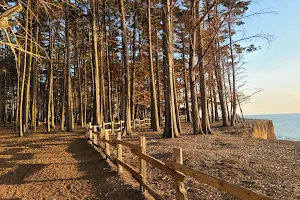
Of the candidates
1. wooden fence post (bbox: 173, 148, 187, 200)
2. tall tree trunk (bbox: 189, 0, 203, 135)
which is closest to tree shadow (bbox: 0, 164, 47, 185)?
wooden fence post (bbox: 173, 148, 187, 200)

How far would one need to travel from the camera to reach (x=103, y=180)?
21.6 feet

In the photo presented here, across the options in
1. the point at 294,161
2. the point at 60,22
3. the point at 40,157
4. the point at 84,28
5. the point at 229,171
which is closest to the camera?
the point at 229,171

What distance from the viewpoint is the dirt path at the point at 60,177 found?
18.8 feet

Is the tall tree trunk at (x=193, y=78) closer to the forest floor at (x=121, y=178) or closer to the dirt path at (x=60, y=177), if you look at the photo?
the forest floor at (x=121, y=178)

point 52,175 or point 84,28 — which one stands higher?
point 84,28

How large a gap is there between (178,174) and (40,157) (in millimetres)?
8333

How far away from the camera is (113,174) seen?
6.99m

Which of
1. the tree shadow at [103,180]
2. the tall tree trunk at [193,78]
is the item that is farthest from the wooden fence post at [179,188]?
the tall tree trunk at [193,78]

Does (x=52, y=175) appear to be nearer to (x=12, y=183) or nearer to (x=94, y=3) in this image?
(x=12, y=183)

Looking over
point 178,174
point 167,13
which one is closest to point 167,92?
point 167,13

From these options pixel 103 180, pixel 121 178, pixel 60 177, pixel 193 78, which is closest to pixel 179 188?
pixel 121 178

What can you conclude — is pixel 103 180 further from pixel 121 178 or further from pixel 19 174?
pixel 19 174

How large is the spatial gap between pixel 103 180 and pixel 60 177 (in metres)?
1.55

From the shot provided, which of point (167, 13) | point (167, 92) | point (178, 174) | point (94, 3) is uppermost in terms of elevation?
point (94, 3)
